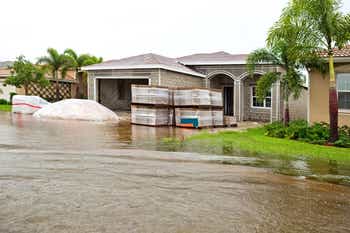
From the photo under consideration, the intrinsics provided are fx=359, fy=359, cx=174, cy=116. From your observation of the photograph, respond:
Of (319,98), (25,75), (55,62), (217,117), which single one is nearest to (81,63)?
(55,62)

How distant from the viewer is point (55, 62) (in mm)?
32719

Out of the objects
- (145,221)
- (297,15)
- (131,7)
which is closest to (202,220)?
(145,221)

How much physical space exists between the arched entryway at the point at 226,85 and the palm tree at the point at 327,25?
12233 millimetres

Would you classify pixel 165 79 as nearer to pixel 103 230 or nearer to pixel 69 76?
pixel 103 230

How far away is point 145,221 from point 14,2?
717 inches

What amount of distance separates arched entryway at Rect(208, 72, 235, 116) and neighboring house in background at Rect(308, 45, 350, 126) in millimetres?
9279

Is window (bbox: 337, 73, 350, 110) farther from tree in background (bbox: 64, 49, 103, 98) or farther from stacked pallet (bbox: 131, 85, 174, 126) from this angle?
tree in background (bbox: 64, 49, 103, 98)

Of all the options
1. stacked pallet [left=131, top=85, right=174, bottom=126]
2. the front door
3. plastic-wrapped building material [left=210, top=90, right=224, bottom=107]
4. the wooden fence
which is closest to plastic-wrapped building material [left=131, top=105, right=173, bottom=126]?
stacked pallet [left=131, top=85, right=174, bottom=126]

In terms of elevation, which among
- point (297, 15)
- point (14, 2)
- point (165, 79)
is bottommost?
point (165, 79)

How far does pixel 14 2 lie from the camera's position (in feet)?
62.1

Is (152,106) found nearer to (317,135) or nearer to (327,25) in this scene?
(317,135)

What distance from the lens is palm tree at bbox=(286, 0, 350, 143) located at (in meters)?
11.4

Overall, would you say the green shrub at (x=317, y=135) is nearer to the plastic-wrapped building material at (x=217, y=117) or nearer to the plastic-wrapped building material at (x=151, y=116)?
the plastic-wrapped building material at (x=217, y=117)

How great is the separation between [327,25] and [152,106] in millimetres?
8861
